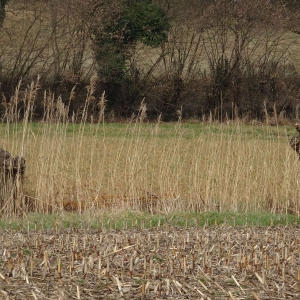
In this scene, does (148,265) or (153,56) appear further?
(153,56)

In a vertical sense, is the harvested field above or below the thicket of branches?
below

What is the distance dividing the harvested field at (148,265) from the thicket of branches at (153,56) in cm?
1611

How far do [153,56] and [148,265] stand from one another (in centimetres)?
2106

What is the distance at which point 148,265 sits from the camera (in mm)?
6008

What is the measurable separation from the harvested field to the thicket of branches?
16.1 m

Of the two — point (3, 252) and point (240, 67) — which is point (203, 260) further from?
point (240, 67)

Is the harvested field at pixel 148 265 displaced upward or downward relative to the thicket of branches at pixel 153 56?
downward

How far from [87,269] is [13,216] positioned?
4.06 metres

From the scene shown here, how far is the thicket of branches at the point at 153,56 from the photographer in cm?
2420

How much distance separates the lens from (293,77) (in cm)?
2594

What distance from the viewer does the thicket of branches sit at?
953 inches

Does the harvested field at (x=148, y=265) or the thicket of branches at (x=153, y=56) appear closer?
the harvested field at (x=148, y=265)

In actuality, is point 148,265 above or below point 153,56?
below

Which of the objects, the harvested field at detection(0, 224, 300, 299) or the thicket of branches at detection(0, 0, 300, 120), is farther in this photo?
the thicket of branches at detection(0, 0, 300, 120)
